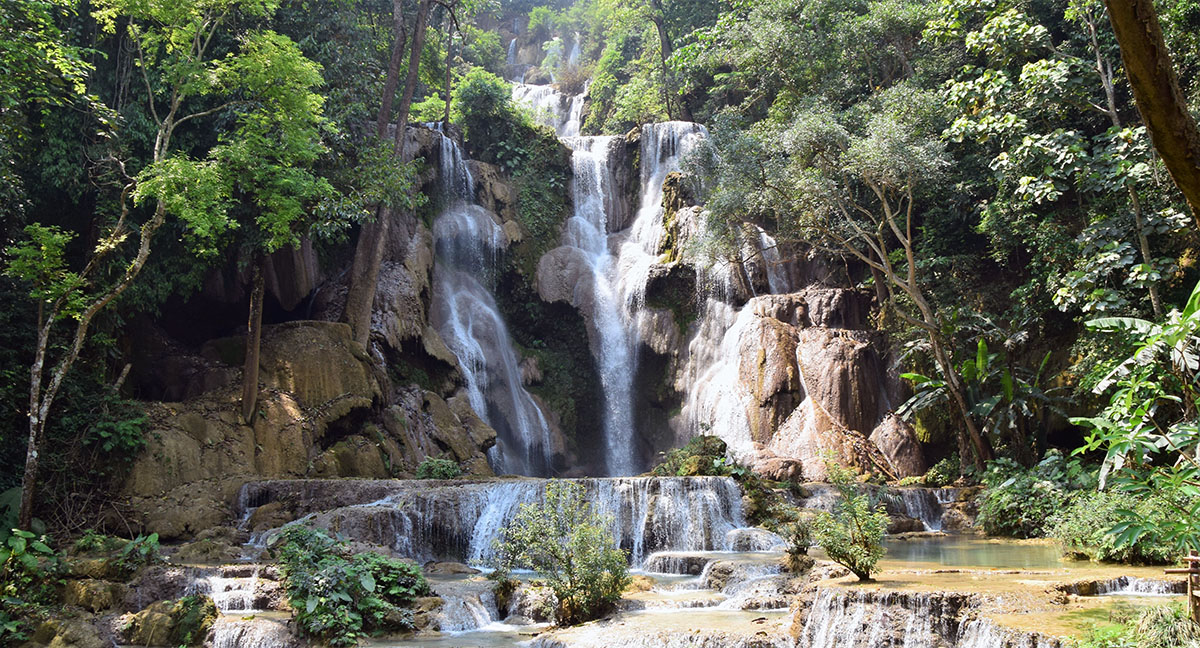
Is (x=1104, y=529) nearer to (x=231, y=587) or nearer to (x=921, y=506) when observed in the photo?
(x=921, y=506)

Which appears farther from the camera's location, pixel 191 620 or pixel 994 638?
pixel 191 620

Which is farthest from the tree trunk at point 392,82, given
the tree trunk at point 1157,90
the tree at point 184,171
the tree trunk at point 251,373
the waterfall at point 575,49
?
the waterfall at point 575,49

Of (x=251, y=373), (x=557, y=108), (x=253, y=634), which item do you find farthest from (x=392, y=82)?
(x=557, y=108)

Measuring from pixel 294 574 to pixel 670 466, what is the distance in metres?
9.80

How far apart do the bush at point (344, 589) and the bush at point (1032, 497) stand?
1028 centimetres

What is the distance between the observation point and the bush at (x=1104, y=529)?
9.27 m

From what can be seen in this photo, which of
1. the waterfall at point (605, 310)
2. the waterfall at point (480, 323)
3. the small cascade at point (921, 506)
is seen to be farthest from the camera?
the waterfall at point (605, 310)

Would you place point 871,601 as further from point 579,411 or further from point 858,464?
point 579,411

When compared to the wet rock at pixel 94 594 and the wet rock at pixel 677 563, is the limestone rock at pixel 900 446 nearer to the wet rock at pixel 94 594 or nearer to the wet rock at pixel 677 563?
the wet rock at pixel 677 563

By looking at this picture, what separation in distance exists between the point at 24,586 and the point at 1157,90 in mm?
11613

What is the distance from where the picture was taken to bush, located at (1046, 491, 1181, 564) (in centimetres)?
927

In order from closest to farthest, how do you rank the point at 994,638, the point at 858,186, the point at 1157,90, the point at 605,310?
the point at 1157,90, the point at 994,638, the point at 858,186, the point at 605,310

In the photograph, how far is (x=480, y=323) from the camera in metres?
24.9

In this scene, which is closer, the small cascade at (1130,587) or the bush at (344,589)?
the small cascade at (1130,587)
